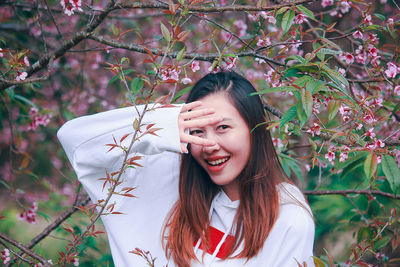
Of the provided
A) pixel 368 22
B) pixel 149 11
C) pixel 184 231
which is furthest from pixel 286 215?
pixel 149 11

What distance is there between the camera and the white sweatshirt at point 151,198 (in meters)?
1.41

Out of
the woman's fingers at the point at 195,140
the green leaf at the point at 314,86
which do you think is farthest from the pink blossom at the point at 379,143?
the woman's fingers at the point at 195,140

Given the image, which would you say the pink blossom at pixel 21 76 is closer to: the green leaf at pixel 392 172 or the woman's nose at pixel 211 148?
the woman's nose at pixel 211 148

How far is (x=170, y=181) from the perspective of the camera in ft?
5.78

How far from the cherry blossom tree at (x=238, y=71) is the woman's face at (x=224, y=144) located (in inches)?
5.6

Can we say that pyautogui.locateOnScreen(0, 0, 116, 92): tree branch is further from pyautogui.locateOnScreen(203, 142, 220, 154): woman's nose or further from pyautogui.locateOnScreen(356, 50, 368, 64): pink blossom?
pyautogui.locateOnScreen(356, 50, 368, 64): pink blossom

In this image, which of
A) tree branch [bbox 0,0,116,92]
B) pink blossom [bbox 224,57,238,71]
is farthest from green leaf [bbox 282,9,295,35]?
tree branch [bbox 0,0,116,92]

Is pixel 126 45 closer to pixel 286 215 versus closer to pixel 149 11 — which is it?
pixel 286 215

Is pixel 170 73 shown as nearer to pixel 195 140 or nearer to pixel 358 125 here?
pixel 195 140

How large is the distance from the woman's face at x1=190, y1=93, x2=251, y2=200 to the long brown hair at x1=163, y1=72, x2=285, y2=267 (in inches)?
1.5

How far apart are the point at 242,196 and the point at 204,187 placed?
218 millimetres

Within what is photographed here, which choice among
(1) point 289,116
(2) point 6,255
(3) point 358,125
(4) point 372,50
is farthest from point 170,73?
(2) point 6,255

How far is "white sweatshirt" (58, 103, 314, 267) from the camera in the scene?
55.4 inches

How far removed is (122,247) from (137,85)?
2.36 ft
